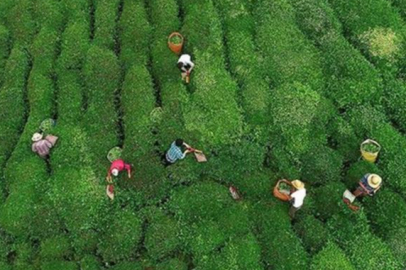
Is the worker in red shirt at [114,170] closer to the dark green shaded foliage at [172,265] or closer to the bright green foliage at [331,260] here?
the dark green shaded foliage at [172,265]

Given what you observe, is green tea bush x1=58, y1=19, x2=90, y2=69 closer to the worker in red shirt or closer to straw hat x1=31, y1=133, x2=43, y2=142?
straw hat x1=31, y1=133, x2=43, y2=142

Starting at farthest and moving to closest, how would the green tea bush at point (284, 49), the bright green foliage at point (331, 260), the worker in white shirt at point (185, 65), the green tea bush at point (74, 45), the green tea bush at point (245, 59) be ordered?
1. the green tea bush at point (74, 45)
2. the green tea bush at point (284, 49)
3. the worker in white shirt at point (185, 65)
4. the green tea bush at point (245, 59)
5. the bright green foliage at point (331, 260)

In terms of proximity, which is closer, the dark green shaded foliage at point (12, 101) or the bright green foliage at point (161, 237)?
the bright green foliage at point (161, 237)

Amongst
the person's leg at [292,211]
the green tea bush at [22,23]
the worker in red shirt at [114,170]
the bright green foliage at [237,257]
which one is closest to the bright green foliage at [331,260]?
the person's leg at [292,211]

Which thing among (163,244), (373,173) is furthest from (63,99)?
(373,173)

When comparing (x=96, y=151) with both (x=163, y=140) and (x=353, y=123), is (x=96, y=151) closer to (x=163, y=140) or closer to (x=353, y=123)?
(x=163, y=140)

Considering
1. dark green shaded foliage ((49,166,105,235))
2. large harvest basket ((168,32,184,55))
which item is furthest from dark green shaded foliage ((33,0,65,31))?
dark green shaded foliage ((49,166,105,235))
